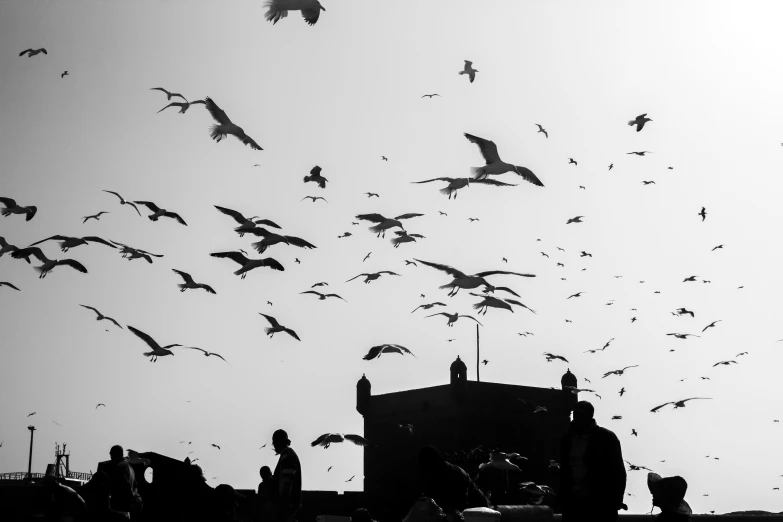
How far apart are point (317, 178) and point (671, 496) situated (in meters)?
15.9

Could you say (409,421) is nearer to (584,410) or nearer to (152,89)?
(152,89)

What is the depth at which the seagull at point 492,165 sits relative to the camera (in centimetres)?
1708

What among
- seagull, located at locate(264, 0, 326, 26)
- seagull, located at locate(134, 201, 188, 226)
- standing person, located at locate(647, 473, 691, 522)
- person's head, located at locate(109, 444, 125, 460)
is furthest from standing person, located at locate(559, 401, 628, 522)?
seagull, located at locate(134, 201, 188, 226)

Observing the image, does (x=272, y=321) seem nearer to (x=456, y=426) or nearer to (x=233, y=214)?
(x=233, y=214)

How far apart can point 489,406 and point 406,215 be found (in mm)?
35832

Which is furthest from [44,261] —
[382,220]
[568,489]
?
[568,489]

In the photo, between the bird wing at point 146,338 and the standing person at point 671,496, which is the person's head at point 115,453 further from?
the bird wing at point 146,338

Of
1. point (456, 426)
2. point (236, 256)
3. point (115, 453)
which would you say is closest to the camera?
point (115, 453)

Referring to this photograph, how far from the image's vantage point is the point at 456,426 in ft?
181

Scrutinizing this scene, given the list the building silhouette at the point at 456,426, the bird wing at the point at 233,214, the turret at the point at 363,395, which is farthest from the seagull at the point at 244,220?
the turret at the point at 363,395

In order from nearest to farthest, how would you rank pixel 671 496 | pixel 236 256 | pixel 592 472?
pixel 671 496 < pixel 592 472 < pixel 236 256

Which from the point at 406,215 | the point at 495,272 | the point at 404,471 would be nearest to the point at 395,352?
the point at 406,215

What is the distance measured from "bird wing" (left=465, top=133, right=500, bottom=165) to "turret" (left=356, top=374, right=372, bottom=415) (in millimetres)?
45020

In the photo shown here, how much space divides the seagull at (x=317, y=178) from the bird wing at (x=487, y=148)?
6.88 metres
